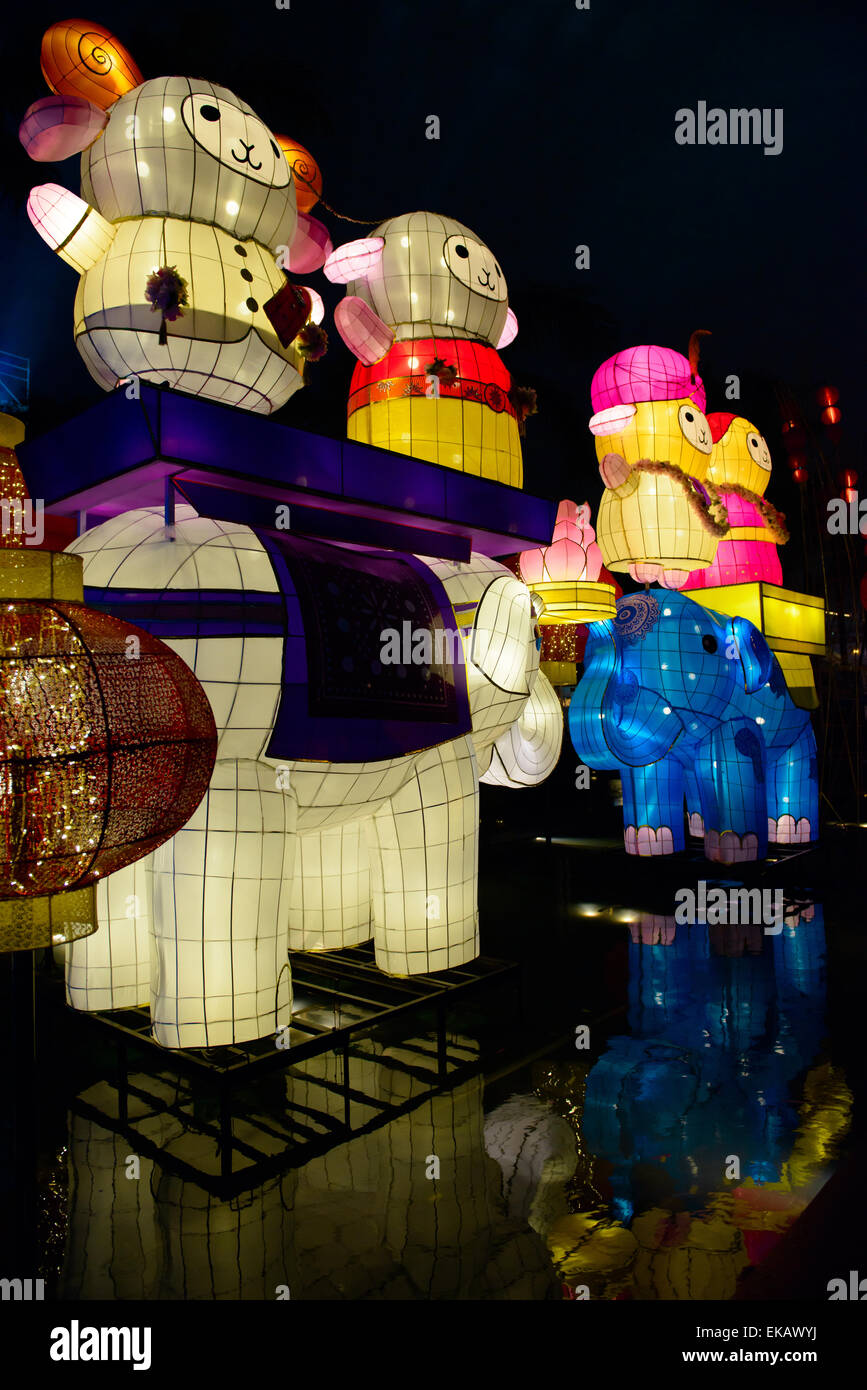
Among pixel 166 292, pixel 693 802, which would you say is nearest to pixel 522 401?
pixel 166 292

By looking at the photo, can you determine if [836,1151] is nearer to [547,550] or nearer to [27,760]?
[27,760]

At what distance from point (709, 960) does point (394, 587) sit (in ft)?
9.89

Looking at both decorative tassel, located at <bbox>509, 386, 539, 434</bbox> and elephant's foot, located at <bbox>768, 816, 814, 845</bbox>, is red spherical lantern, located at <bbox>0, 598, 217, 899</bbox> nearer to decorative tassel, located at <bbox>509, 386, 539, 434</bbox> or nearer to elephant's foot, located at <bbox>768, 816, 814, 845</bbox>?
decorative tassel, located at <bbox>509, 386, 539, 434</bbox>

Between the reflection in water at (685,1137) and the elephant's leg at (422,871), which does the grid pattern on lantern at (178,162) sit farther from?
the reflection in water at (685,1137)

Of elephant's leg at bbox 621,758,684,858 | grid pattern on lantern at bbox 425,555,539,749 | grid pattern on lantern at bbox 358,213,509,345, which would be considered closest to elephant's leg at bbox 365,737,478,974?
grid pattern on lantern at bbox 425,555,539,749

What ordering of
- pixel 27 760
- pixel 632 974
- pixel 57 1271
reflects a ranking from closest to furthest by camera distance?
1. pixel 27 760
2. pixel 57 1271
3. pixel 632 974

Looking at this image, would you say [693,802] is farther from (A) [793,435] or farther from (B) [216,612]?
(B) [216,612]

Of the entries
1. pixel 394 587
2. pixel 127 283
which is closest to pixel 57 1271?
pixel 394 587

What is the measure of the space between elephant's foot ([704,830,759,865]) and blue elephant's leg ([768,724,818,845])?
1.55 metres

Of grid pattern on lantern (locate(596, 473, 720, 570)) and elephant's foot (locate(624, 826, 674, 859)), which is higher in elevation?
grid pattern on lantern (locate(596, 473, 720, 570))

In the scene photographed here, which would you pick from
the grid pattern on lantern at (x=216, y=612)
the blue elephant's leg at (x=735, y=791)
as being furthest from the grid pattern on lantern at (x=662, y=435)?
the grid pattern on lantern at (x=216, y=612)

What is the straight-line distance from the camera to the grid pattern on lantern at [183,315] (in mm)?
3047

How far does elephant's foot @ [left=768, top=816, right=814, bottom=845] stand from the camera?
8516 mm

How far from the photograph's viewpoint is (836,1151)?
2766 mm
